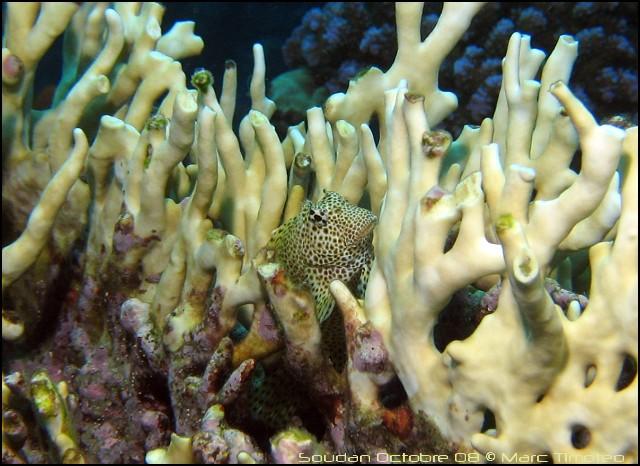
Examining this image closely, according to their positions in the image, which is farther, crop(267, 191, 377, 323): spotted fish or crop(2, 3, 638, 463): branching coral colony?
crop(267, 191, 377, 323): spotted fish

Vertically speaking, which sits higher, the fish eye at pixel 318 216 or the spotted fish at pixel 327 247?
the fish eye at pixel 318 216

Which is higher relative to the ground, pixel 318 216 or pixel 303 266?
pixel 318 216

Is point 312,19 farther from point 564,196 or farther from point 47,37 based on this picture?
point 564,196

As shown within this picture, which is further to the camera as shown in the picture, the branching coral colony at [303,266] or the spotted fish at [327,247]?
the spotted fish at [327,247]
